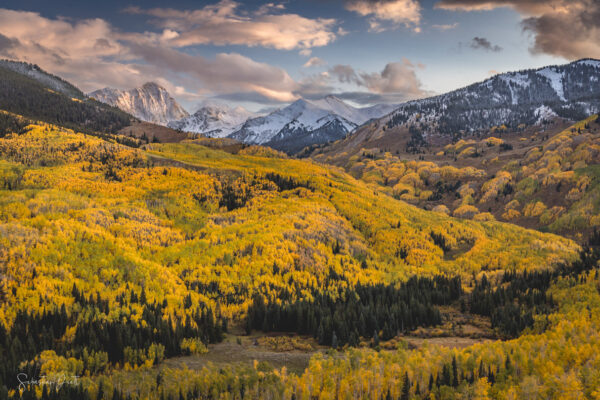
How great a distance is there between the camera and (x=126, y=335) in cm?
2805

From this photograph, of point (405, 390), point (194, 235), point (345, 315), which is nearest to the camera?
point (405, 390)

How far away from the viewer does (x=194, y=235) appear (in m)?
58.6

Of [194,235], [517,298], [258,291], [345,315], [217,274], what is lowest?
[345,315]

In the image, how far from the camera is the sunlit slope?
3794 cm

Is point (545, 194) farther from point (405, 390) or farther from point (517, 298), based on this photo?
point (405, 390)

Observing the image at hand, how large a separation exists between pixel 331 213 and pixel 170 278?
45.4 m

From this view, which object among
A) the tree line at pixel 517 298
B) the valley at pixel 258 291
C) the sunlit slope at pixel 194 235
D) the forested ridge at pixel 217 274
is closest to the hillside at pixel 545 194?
the valley at pixel 258 291

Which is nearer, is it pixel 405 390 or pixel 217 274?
pixel 405 390

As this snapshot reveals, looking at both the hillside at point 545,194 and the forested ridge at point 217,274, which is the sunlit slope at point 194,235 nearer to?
the forested ridge at point 217,274

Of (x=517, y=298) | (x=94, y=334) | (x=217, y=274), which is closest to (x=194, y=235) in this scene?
(x=217, y=274)

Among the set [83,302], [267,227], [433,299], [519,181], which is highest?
[519,181]

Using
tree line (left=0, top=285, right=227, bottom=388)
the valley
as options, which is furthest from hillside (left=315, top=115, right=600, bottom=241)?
tree line (left=0, top=285, right=227, bottom=388)

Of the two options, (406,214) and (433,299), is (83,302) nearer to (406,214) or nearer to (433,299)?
(433,299)

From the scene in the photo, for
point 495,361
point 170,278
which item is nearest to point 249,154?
point 170,278
